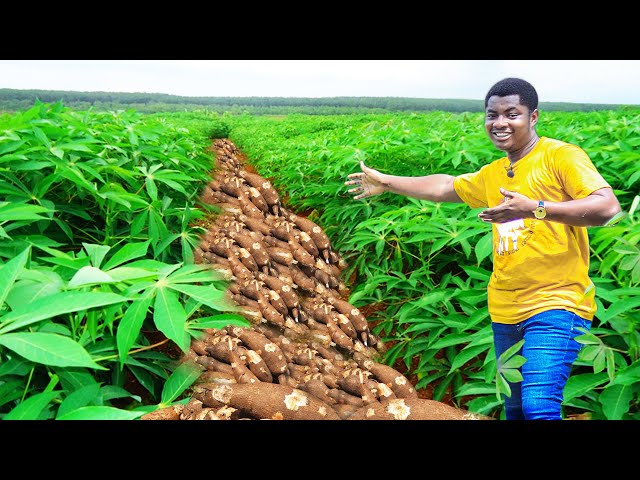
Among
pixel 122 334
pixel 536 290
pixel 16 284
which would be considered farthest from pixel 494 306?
pixel 16 284

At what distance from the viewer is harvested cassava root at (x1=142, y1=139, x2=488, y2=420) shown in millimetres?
950

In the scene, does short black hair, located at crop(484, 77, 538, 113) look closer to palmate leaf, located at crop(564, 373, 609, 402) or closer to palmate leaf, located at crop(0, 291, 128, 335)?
palmate leaf, located at crop(564, 373, 609, 402)

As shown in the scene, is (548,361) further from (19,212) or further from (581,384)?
(19,212)

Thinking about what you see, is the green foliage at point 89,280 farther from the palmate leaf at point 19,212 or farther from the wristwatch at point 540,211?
the wristwatch at point 540,211

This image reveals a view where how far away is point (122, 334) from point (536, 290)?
726mm

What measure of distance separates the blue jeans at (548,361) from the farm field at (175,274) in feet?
0.14

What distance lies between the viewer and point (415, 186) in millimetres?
1206

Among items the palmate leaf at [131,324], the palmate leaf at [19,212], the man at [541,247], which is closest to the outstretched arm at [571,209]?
the man at [541,247]

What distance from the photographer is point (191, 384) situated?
3.12ft

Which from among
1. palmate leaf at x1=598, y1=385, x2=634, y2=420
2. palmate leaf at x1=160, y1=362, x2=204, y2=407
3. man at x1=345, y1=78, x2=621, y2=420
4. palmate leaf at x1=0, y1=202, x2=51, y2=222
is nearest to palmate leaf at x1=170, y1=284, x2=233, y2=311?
palmate leaf at x1=160, y1=362, x2=204, y2=407

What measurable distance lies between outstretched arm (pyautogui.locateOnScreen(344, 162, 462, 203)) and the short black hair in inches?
11.7

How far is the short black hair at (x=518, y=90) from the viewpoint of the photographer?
33.9 inches

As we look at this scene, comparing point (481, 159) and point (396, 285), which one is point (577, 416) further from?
point (481, 159)
